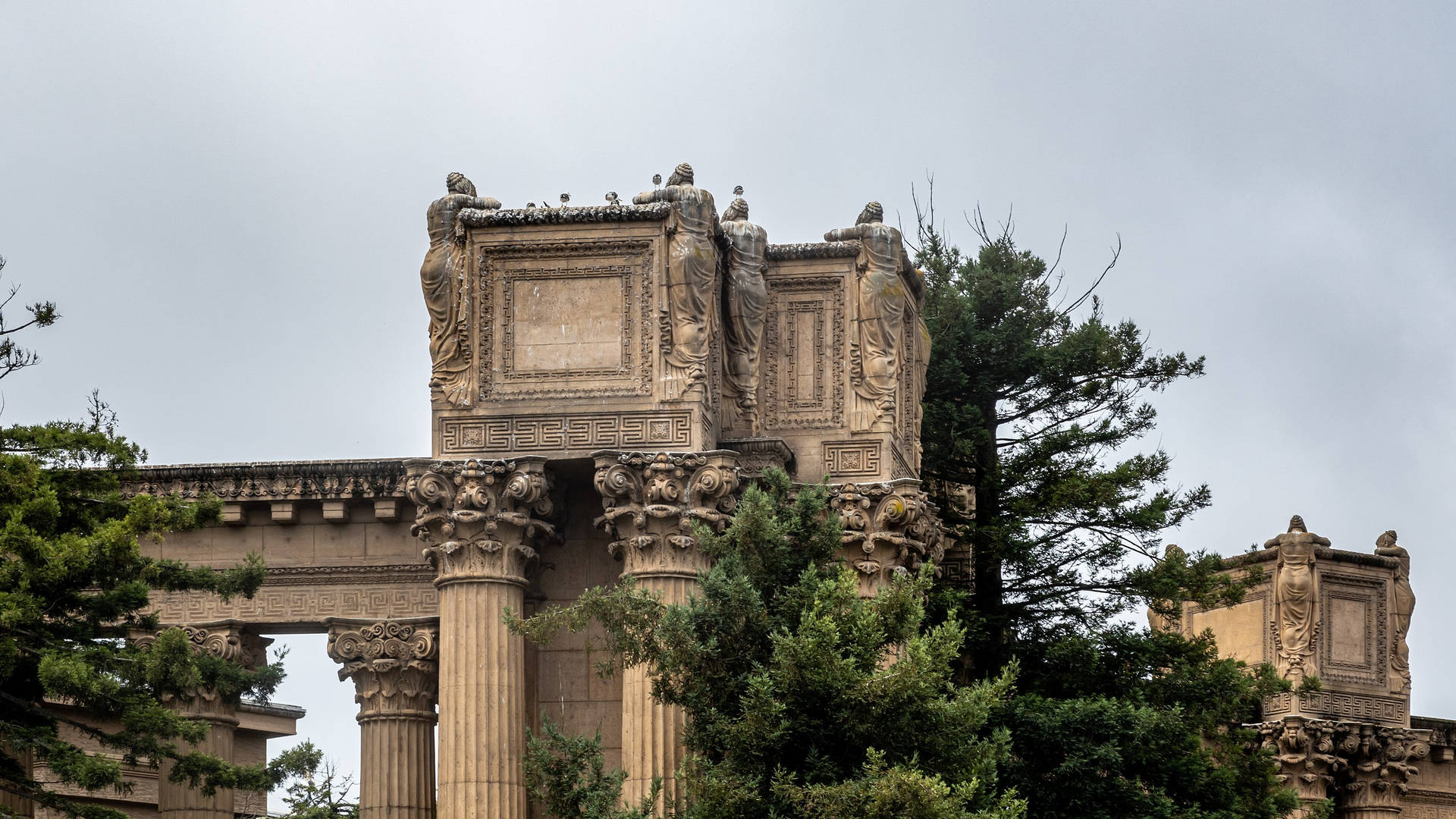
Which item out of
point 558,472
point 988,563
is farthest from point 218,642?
point 988,563

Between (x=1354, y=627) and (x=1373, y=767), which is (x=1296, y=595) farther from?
(x=1373, y=767)

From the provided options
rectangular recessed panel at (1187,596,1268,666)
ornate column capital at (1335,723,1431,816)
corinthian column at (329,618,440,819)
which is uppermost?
rectangular recessed panel at (1187,596,1268,666)

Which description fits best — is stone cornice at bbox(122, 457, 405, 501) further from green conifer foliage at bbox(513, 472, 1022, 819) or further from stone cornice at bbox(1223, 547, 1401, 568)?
stone cornice at bbox(1223, 547, 1401, 568)

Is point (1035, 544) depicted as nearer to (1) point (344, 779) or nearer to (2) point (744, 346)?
(2) point (744, 346)

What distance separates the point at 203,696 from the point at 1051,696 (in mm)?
12037

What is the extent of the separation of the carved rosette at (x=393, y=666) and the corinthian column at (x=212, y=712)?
5.08ft

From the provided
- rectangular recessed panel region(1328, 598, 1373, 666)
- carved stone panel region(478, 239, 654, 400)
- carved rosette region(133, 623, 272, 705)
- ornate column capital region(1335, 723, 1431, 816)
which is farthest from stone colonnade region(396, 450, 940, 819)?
ornate column capital region(1335, 723, 1431, 816)

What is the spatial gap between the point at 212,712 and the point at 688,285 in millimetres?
8901

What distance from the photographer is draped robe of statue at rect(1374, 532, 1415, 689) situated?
157 feet

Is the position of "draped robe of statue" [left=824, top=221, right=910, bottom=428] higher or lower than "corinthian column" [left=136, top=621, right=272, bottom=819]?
higher

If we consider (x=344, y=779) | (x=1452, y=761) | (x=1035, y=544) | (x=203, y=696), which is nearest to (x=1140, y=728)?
(x=1035, y=544)

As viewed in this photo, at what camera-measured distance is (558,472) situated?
31469 millimetres

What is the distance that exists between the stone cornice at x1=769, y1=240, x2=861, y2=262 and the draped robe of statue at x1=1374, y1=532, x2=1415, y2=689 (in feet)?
62.5

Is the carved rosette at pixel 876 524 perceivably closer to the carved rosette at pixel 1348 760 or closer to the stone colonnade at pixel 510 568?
the stone colonnade at pixel 510 568
